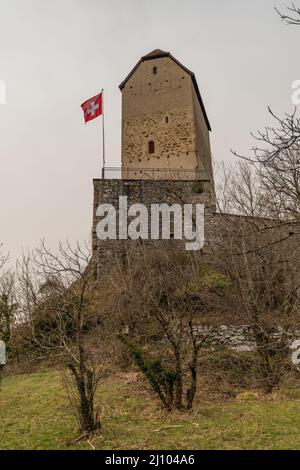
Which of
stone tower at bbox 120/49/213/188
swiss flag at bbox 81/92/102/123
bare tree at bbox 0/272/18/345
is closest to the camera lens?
bare tree at bbox 0/272/18/345

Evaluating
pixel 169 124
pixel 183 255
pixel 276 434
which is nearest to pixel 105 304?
pixel 183 255

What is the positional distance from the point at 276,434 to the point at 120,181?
44.4 ft

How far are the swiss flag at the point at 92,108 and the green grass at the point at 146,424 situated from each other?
42.6 ft

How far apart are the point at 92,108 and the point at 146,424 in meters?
15.2

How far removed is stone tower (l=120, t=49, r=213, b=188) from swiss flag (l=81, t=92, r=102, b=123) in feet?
11.0

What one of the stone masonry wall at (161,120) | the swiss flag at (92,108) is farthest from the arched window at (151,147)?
the swiss flag at (92,108)

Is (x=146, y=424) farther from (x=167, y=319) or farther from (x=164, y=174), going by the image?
(x=164, y=174)

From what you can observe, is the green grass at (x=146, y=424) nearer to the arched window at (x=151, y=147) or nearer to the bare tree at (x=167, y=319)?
the bare tree at (x=167, y=319)

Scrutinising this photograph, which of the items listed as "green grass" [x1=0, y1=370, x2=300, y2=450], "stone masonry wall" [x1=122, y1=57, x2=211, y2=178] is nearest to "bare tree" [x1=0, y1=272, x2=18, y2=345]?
"green grass" [x1=0, y1=370, x2=300, y2=450]

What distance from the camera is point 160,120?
22203 mm

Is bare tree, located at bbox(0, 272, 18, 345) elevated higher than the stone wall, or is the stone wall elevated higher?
the stone wall

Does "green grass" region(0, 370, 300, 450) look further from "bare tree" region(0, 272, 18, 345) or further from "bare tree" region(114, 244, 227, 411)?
"bare tree" region(0, 272, 18, 345)

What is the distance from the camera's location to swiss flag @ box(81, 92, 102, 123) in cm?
1844

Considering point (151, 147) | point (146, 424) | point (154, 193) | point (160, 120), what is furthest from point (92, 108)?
point (146, 424)
